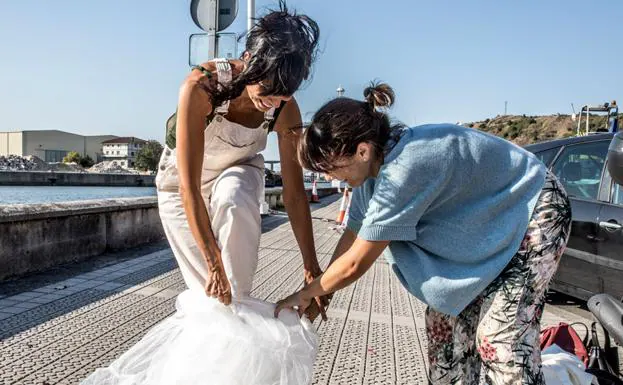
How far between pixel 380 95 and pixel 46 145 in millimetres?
162173

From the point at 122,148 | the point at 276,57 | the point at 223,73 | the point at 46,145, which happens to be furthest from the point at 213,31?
the point at 46,145

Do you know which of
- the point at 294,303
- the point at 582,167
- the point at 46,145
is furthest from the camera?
the point at 46,145

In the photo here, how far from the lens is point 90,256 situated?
764 centimetres

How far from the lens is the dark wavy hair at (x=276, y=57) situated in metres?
2.37

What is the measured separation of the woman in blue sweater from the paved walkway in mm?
1478

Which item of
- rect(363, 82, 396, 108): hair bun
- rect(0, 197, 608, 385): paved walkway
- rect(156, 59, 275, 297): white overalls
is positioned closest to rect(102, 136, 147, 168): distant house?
rect(0, 197, 608, 385): paved walkway

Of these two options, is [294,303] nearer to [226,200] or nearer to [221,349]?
[221,349]

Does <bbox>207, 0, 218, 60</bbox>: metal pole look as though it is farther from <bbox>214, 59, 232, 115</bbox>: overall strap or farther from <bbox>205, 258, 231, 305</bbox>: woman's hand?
<bbox>205, 258, 231, 305</bbox>: woman's hand

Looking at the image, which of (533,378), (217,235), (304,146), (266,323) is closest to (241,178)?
(217,235)

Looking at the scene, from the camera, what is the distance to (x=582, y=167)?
239 inches

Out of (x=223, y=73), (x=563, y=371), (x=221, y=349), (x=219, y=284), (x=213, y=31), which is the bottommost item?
(x=563, y=371)

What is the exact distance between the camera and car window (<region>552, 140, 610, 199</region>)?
586 centimetres

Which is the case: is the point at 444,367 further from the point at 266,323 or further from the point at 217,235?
the point at 217,235

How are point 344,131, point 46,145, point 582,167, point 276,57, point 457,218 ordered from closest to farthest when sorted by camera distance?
1. point 344,131
2. point 457,218
3. point 276,57
4. point 582,167
5. point 46,145
